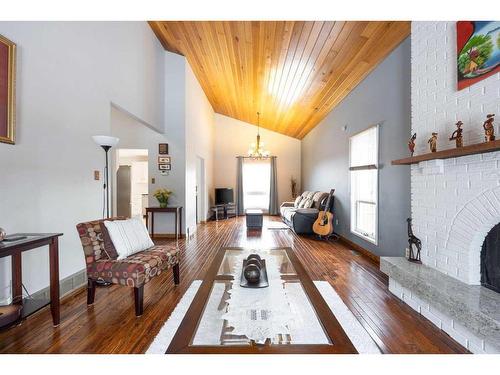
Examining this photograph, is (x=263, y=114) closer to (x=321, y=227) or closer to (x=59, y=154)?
(x=321, y=227)

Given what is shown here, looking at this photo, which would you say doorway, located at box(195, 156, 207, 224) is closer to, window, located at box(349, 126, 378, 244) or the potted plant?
the potted plant

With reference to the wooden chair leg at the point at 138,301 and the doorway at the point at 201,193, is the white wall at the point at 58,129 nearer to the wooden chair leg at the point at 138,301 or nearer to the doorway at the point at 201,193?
the wooden chair leg at the point at 138,301

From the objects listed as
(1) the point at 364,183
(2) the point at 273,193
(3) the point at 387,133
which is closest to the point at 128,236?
(3) the point at 387,133

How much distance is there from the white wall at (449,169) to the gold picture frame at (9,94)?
3.68 m

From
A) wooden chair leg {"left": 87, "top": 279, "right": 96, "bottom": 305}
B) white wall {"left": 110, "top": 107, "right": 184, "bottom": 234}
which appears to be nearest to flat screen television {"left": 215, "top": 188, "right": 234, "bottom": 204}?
white wall {"left": 110, "top": 107, "right": 184, "bottom": 234}

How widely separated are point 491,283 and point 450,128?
4.15 feet

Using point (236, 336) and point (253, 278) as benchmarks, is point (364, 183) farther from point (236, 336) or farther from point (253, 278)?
point (236, 336)

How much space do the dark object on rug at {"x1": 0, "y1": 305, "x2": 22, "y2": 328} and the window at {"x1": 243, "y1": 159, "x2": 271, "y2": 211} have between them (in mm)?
7870

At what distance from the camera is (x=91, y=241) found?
239 centimetres

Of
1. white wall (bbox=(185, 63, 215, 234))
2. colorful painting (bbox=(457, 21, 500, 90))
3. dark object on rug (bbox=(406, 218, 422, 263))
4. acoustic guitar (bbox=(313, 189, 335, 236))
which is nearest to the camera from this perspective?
colorful painting (bbox=(457, 21, 500, 90))

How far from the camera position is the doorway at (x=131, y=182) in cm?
735

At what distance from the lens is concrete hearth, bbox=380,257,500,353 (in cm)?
159

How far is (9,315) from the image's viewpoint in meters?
1.64

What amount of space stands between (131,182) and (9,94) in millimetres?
5926
